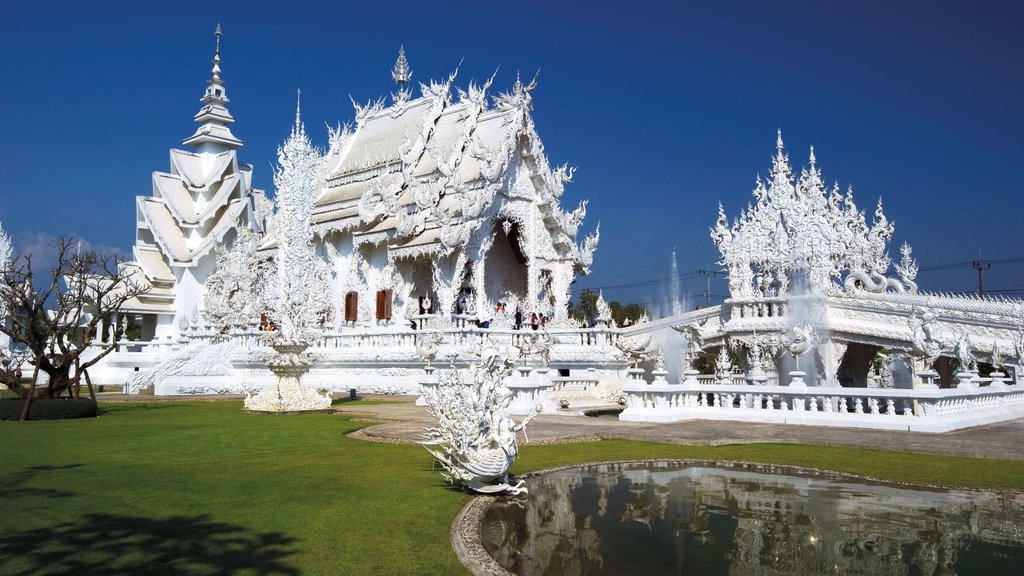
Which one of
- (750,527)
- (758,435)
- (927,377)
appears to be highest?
(927,377)

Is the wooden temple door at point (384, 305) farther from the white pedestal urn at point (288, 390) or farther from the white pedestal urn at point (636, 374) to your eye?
the white pedestal urn at point (636, 374)

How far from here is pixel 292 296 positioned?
56.4 ft

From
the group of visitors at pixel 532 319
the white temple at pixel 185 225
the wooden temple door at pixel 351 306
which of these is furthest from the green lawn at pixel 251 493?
the white temple at pixel 185 225

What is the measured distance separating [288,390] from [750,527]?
12674 millimetres

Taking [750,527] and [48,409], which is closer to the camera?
[750,527]

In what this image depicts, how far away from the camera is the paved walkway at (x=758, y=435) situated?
10000mm

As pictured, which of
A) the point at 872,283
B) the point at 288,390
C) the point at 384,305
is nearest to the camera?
the point at 288,390

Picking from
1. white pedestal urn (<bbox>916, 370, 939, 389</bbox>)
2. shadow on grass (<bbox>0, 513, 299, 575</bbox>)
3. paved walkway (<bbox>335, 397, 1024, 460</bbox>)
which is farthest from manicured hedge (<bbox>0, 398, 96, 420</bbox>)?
white pedestal urn (<bbox>916, 370, 939, 389</bbox>)

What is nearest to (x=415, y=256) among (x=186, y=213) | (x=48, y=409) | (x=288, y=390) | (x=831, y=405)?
(x=288, y=390)

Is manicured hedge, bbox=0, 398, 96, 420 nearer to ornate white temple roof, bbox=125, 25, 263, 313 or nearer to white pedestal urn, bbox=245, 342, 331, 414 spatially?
white pedestal urn, bbox=245, 342, 331, 414

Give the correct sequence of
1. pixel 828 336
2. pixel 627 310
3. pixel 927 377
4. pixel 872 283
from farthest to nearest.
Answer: pixel 627 310 < pixel 872 283 < pixel 828 336 < pixel 927 377

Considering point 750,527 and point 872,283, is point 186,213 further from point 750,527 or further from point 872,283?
point 750,527

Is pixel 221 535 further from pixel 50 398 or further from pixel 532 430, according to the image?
pixel 50 398

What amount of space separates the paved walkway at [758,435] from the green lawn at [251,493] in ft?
1.52
